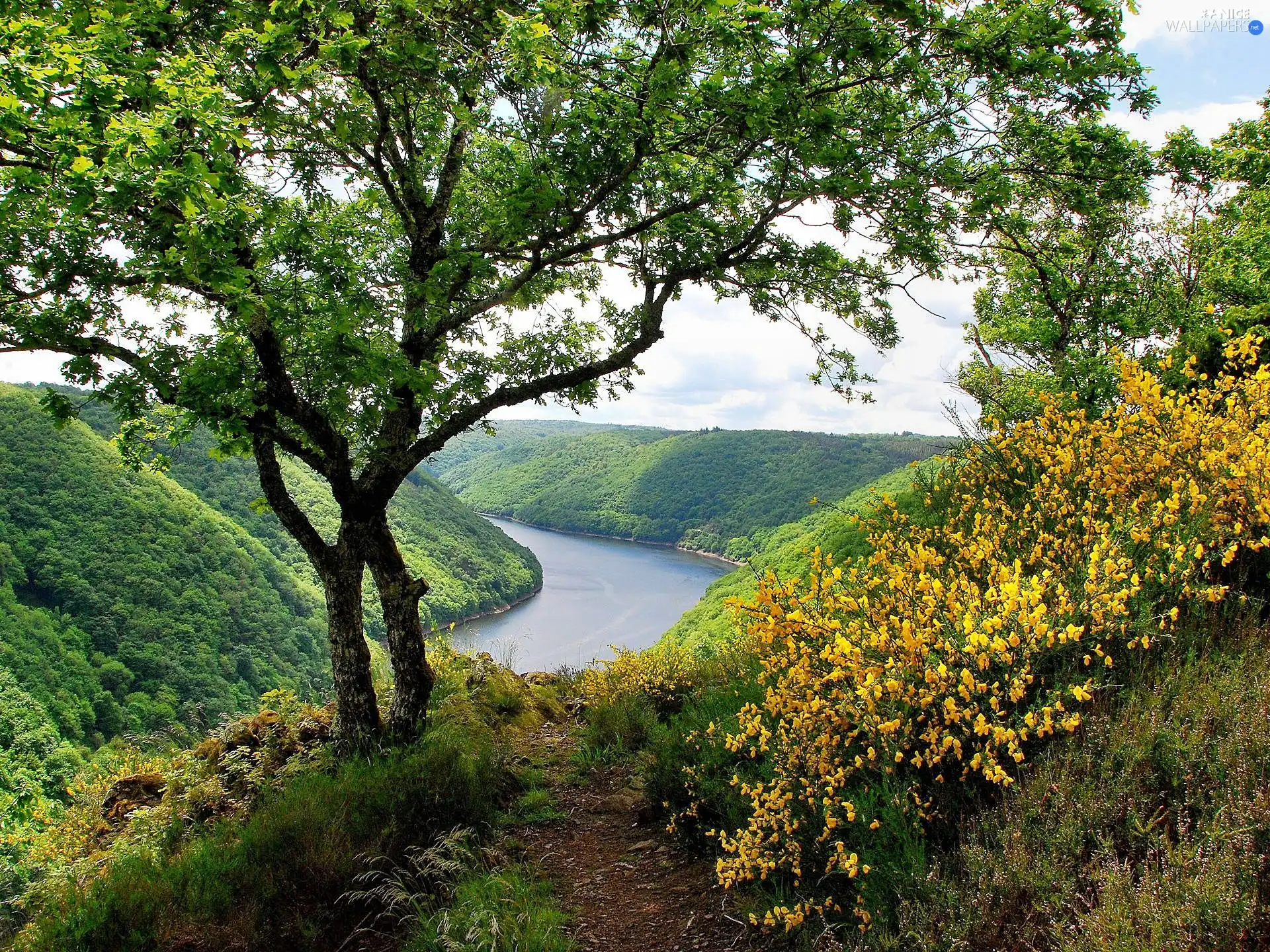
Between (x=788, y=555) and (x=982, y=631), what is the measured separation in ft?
115

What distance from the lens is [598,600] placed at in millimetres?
82875

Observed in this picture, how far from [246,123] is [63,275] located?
5.17 ft

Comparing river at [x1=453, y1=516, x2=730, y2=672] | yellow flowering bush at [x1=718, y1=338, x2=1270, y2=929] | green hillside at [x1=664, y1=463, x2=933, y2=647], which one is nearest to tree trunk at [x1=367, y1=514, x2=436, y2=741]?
green hillside at [x1=664, y1=463, x2=933, y2=647]

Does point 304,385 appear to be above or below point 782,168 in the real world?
below

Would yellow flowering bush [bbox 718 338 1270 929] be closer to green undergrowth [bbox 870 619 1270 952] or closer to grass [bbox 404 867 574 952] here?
green undergrowth [bbox 870 619 1270 952]

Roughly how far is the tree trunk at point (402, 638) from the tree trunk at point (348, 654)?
0.84 feet

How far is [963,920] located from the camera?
7.45 ft

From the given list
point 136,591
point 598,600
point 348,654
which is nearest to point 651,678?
point 348,654

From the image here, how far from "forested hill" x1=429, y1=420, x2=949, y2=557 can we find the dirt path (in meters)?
81.4

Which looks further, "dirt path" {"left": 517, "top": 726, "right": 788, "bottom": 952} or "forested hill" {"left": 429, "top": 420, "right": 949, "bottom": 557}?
"forested hill" {"left": 429, "top": 420, "right": 949, "bottom": 557}

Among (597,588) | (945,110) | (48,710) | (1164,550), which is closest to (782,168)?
(945,110)

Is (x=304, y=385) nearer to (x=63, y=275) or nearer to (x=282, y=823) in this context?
(x=63, y=275)

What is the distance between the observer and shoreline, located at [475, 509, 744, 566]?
360ft

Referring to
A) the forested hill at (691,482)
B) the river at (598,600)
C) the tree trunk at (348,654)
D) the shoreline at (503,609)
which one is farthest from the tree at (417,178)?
the forested hill at (691,482)
